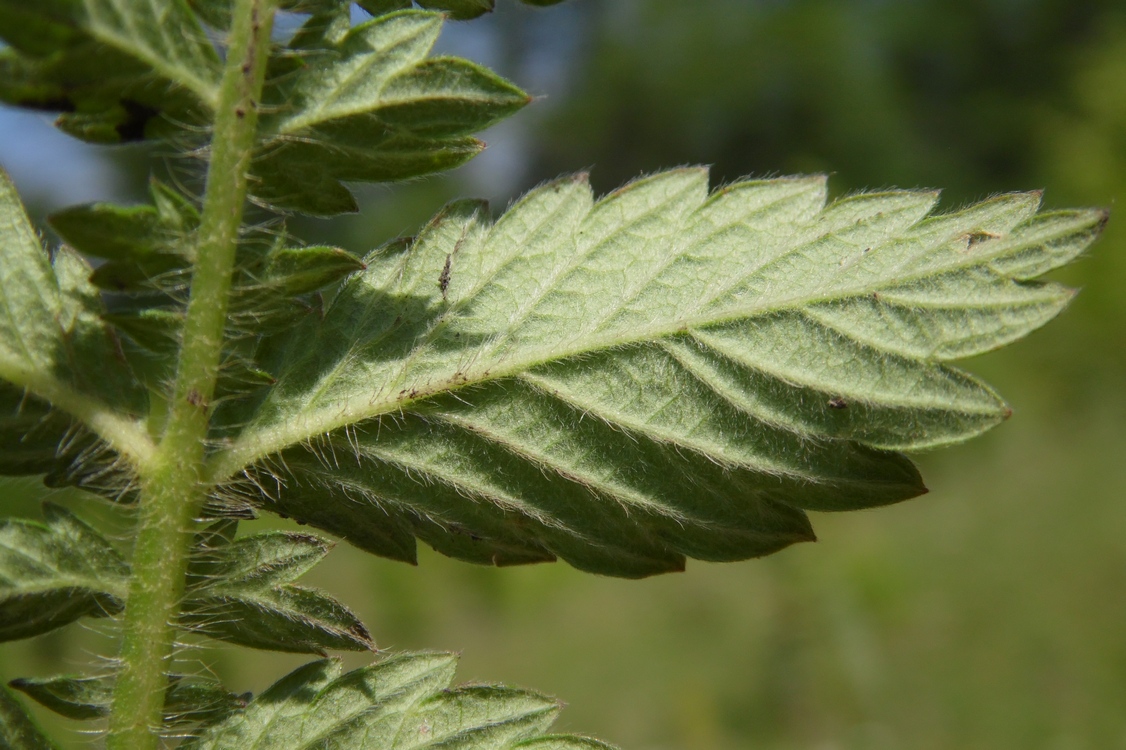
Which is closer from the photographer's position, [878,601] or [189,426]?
[189,426]

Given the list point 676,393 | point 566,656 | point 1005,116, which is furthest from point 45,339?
point 1005,116

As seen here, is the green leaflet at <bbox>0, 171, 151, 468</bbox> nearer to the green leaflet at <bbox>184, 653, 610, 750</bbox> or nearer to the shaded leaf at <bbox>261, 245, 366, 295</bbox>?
the shaded leaf at <bbox>261, 245, 366, 295</bbox>

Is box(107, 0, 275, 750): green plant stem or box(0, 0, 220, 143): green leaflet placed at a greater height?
box(0, 0, 220, 143): green leaflet

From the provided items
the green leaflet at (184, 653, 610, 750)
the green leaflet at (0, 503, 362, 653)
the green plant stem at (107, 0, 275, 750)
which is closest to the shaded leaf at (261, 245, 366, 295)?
the green plant stem at (107, 0, 275, 750)

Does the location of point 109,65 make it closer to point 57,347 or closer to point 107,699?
point 57,347

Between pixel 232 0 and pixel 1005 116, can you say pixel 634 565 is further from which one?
pixel 1005 116

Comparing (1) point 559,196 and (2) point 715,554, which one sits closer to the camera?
(2) point 715,554

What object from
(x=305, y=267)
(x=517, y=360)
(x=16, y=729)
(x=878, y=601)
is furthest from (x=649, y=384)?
(x=878, y=601)
